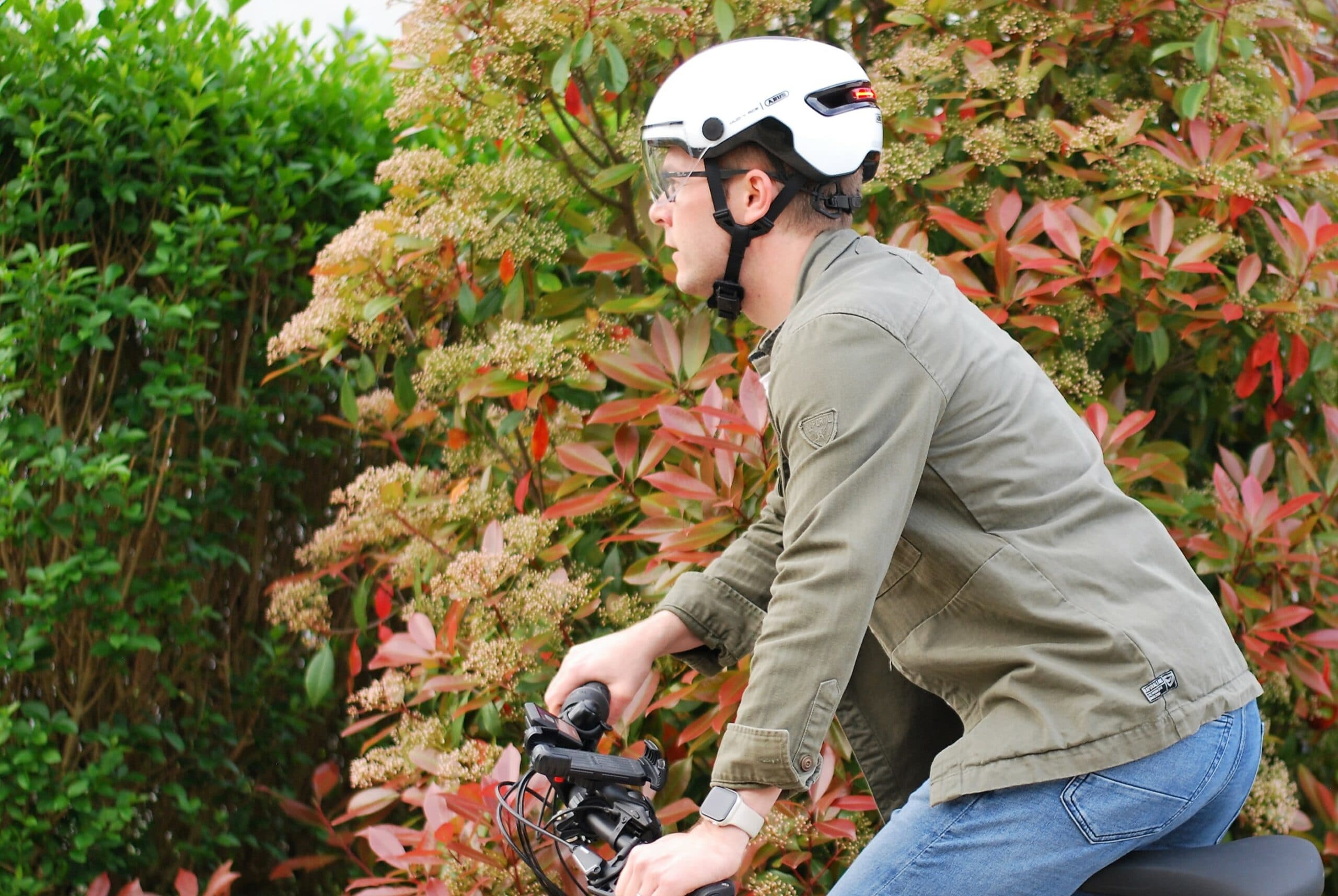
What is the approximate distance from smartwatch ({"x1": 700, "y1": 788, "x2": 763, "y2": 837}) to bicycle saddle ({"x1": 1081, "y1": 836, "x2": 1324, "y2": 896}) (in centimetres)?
52

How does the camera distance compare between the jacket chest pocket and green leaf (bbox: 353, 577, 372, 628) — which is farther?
green leaf (bbox: 353, 577, 372, 628)

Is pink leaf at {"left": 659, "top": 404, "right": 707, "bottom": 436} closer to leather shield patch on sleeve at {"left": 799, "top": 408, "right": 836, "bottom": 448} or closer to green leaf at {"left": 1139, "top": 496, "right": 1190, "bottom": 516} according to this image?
leather shield patch on sleeve at {"left": 799, "top": 408, "right": 836, "bottom": 448}

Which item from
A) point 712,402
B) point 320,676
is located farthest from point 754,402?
point 320,676

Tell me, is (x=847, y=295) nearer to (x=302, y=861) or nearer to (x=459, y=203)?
(x=459, y=203)

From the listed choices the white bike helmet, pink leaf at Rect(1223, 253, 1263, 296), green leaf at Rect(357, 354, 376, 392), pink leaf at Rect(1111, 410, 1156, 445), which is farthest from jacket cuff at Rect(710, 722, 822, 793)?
green leaf at Rect(357, 354, 376, 392)

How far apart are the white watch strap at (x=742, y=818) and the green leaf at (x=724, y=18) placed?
1773mm

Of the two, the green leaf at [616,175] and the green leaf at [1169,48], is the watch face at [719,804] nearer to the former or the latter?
the green leaf at [616,175]

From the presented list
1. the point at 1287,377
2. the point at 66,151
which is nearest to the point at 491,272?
the point at 66,151

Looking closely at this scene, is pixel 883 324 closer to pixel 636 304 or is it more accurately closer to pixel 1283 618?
pixel 636 304

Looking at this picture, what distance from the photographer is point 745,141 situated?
180 centimetres

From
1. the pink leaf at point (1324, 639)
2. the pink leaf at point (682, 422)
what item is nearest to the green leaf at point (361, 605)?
the pink leaf at point (682, 422)

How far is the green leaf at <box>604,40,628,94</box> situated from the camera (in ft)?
8.71

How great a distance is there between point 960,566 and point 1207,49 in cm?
177

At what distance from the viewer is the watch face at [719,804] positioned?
1479 mm
